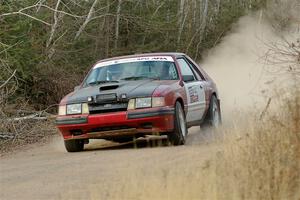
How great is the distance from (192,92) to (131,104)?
5.82 feet

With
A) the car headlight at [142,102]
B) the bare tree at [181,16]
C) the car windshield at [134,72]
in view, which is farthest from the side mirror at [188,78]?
the bare tree at [181,16]

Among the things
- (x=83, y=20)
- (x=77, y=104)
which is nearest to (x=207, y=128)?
(x=77, y=104)

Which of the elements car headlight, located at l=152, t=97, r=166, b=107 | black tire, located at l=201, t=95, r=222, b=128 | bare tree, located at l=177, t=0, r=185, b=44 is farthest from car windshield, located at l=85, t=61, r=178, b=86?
bare tree, located at l=177, t=0, r=185, b=44

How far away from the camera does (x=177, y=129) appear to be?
12.4 meters

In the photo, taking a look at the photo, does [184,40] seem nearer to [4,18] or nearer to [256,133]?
[4,18]

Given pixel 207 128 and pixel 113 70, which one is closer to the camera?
pixel 113 70

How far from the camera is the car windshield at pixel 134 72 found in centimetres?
1333

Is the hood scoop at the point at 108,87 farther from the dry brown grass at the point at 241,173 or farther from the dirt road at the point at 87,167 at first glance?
the dry brown grass at the point at 241,173

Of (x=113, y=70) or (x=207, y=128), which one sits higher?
(x=113, y=70)

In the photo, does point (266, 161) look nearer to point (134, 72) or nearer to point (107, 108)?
point (107, 108)

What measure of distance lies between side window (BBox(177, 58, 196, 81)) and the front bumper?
5.78ft

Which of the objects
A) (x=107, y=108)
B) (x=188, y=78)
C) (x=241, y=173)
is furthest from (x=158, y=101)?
(x=241, y=173)

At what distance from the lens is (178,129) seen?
40.9 feet

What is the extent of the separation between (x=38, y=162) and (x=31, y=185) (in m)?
2.64
